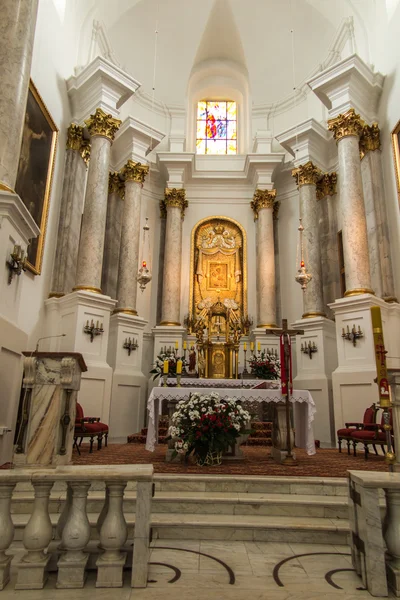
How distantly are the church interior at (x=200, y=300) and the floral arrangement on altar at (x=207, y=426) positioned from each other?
0.11ft

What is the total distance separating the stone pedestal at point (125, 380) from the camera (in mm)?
9375

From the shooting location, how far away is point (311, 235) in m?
11.0

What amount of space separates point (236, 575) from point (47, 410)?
9.36ft

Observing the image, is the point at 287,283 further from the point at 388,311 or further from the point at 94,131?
the point at 94,131

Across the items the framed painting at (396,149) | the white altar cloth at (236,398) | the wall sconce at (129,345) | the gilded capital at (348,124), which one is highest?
the gilded capital at (348,124)

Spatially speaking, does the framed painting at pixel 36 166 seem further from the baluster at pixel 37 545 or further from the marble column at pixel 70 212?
the baluster at pixel 37 545

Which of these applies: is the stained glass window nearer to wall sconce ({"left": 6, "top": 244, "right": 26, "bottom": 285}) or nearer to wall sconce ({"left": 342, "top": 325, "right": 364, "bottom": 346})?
wall sconce ({"left": 342, "top": 325, "right": 364, "bottom": 346})

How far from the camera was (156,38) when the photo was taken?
527 inches

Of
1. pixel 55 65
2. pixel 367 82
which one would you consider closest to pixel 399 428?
pixel 367 82

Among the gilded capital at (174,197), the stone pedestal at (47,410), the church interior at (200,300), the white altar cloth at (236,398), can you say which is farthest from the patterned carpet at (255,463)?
the gilded capital at (174,197)

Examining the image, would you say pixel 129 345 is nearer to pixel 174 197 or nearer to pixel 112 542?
pixel 174 197

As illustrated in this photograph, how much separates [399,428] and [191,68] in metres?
12.7

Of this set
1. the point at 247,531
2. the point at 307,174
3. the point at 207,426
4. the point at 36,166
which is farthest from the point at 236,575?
the point at 307,174

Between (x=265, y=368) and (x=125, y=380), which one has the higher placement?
(x=265, y=368)
